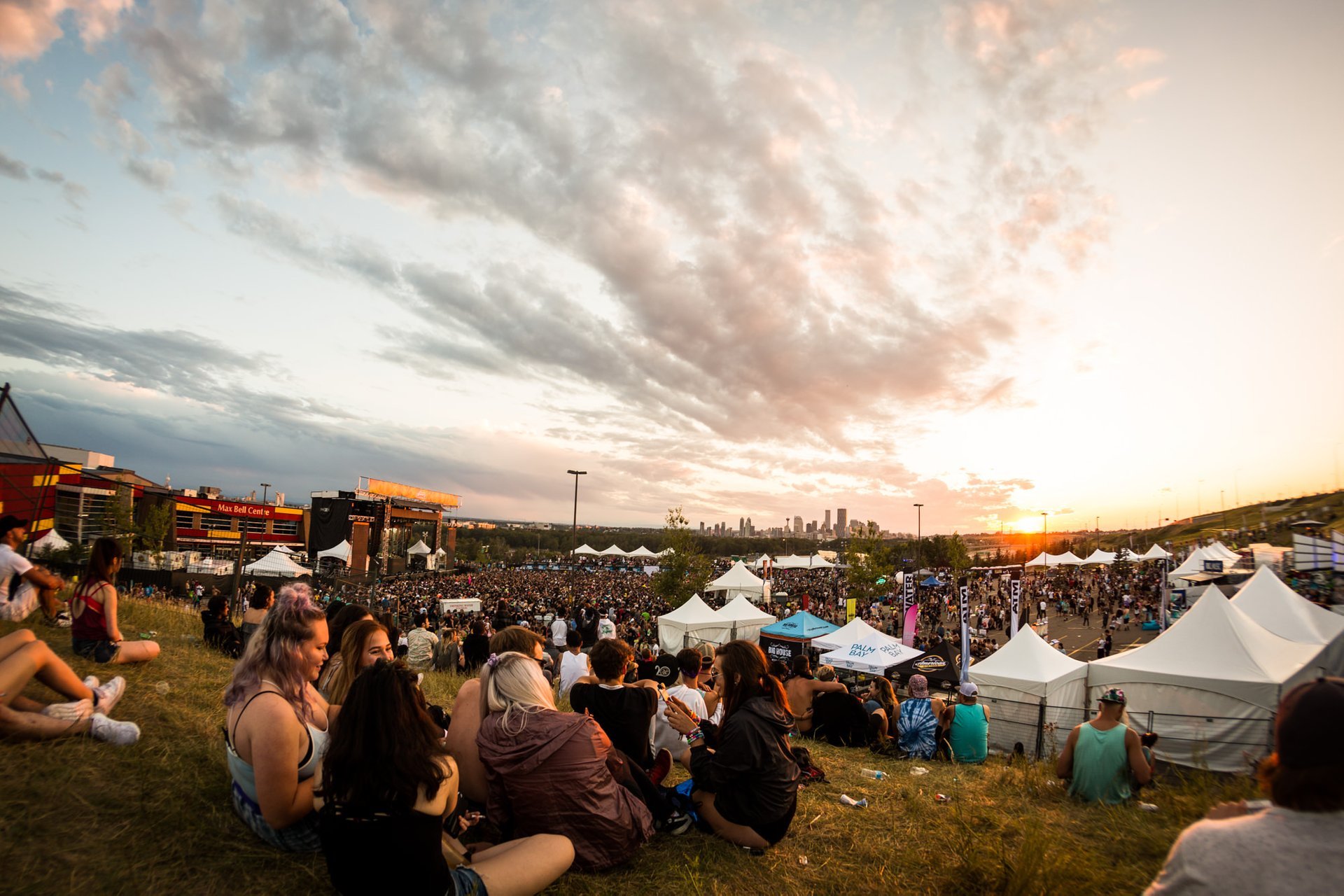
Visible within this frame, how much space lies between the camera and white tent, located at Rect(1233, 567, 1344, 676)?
11.5 metres

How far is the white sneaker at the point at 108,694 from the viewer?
4.22 meters

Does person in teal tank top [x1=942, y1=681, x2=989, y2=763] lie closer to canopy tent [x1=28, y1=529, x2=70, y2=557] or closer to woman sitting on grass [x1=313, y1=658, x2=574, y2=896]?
woman sitting on grass [x1=313, y1=658, x2=574, y2=896]

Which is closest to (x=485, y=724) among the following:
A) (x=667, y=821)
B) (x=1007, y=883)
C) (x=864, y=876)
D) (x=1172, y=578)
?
(x=667, y=821)

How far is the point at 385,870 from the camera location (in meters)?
2.46

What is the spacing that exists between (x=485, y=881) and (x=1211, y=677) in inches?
462

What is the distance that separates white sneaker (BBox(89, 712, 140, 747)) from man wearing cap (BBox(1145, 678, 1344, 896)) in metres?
5.42

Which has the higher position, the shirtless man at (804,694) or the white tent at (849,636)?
the shirtless man at (804,694)

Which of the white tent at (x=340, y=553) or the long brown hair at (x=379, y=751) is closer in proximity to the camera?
the long brown hair at (x=379, y=751)

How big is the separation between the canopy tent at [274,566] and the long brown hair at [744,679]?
2521cm

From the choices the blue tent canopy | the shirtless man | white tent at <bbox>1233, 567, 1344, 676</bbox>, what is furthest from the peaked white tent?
the shirtless man

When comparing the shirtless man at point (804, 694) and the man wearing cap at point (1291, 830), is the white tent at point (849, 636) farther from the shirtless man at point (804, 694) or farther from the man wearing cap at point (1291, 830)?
the man wearing cap at point (1291, 830)

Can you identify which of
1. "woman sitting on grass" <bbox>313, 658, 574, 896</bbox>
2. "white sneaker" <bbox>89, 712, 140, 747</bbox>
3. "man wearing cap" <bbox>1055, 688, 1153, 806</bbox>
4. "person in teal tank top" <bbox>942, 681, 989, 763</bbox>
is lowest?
"person in teal tank top" <bbox>942, 681, 989, 763</bbox>

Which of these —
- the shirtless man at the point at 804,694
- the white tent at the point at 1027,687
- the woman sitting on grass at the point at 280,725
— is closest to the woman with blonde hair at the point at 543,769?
the woman sitting on grass at the point at 280,725

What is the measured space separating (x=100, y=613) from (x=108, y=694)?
5.84 ft
